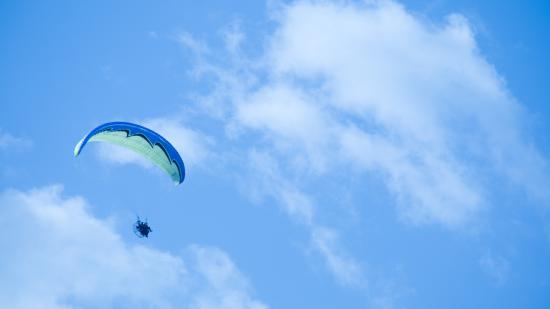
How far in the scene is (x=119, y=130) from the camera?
26.4 metres

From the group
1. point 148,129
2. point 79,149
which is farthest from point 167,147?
point 79,149

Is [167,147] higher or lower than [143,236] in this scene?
higher

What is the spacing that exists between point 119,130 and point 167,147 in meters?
3.01

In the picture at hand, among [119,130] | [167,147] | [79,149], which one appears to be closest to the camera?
[79,149]

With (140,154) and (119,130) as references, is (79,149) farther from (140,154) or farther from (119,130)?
(140,154)

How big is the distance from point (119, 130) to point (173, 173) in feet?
15.1

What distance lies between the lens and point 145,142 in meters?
28.1

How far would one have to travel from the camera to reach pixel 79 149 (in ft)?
79.1

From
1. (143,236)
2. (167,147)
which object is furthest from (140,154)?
(143,236)

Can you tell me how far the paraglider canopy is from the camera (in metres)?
26.1

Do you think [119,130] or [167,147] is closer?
[119,130]

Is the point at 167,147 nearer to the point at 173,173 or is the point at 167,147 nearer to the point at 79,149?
the point at 173,173

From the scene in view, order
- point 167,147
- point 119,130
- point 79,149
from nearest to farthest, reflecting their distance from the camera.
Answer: point 79,149
point 119,130
point 167,147

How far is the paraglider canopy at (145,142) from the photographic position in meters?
26.1
